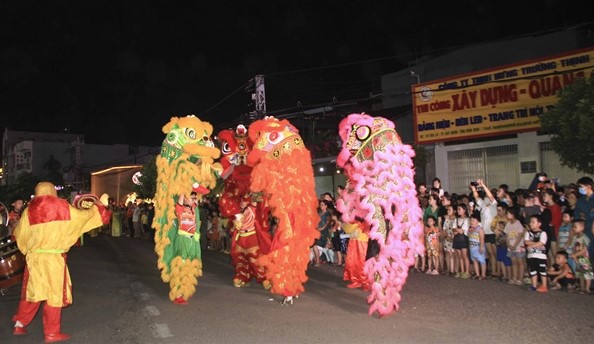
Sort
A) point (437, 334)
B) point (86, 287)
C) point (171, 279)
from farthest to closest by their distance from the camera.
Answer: point (86, 287) → point (171, 279) → point (437, 334)

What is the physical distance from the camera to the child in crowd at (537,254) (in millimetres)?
7676

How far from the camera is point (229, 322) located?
6230mm

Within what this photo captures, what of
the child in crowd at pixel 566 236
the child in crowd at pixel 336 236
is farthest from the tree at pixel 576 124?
the child in crowd at pixel 336 236

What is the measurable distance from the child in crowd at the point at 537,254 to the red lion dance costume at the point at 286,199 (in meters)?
3.25

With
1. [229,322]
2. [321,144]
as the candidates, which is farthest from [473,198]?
[321,144]

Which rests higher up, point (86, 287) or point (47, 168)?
point (47, 168)

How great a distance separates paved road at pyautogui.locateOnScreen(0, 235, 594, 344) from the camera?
551cm

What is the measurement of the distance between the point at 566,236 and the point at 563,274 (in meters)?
0.58

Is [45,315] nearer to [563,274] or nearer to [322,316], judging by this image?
[322,316]

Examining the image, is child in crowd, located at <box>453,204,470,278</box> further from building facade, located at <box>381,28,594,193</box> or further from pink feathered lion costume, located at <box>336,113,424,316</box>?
building facade, located at <box>381,28,594,193</box>

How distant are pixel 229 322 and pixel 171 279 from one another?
1.55m

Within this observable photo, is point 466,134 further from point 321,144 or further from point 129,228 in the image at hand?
point 129,228

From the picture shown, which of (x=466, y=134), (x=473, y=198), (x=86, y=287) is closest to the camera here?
(x=86, y=287)

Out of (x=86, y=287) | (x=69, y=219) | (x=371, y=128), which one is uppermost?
(x=371, y=128)
